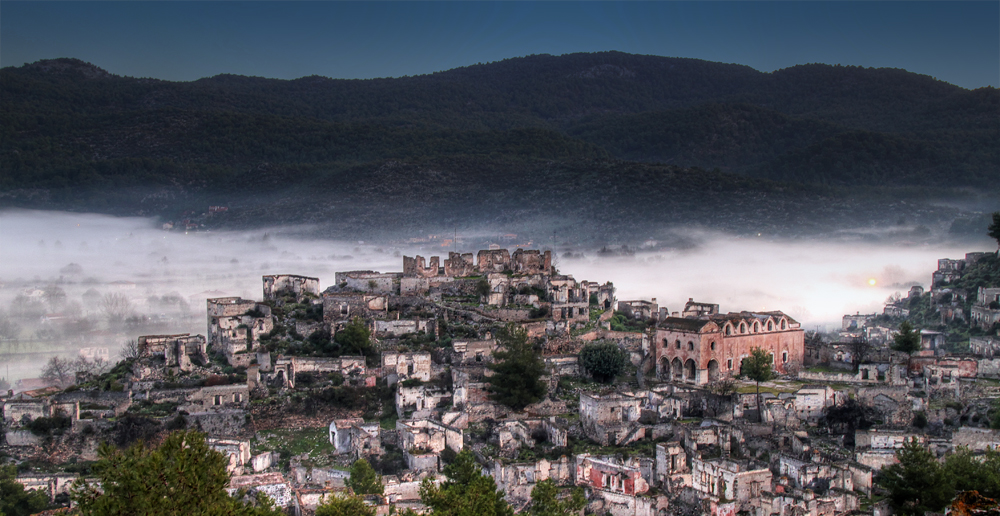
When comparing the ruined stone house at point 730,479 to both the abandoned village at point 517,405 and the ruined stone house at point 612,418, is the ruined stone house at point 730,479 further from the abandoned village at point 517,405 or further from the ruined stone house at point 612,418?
the ruined stone house at point 612,418

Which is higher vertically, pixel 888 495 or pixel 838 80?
pixel 838 80

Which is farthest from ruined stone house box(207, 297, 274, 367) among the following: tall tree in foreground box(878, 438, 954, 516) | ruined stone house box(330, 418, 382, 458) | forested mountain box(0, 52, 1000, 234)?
forested mountain box(0, 52, 1000, 234)

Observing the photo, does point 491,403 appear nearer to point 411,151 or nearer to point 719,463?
point 719,463

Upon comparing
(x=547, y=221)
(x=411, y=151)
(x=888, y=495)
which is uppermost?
(x=411, y=151)

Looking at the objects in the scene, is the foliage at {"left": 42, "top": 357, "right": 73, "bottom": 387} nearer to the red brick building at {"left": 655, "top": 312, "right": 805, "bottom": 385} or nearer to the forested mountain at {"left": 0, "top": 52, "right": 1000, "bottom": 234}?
the red brick building at {"left": 655, "top": 312, "right": 805, "bottom": 385}

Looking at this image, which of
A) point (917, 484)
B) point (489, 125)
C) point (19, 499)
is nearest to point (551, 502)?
point (917, 484)

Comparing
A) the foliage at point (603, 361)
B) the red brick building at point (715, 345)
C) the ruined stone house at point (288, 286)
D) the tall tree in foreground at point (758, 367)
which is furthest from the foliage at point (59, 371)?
the tall tree in foreground at point (758, 367)

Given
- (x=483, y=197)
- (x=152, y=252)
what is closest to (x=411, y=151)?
(x=483, y=197)
